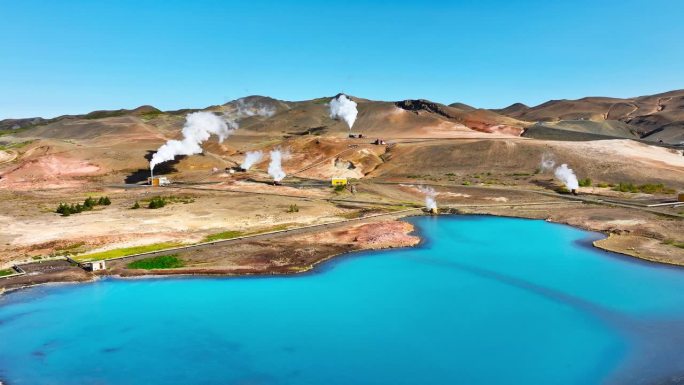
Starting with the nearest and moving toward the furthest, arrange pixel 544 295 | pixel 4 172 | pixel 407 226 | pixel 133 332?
pixel 133 332, pixel 544 295, pixel 407 226, pixel 4 172

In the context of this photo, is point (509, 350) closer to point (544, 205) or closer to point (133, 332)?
point (133, 332)

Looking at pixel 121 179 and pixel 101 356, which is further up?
pixel 121 179

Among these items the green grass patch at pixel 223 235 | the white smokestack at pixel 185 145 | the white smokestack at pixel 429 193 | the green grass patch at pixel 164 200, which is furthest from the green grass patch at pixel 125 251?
the white smokestack at pixel 185 145

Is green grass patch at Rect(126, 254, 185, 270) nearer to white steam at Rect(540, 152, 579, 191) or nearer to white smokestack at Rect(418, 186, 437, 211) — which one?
white smokestack at Rect(418, 186, 437, 211)

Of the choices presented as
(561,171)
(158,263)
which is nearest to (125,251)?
(158,263)

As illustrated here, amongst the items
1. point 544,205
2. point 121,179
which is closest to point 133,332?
point 544,205

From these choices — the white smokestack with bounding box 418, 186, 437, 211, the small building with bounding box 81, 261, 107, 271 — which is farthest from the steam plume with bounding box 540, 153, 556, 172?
the small building with bounding box 81, 261, 107, 271
